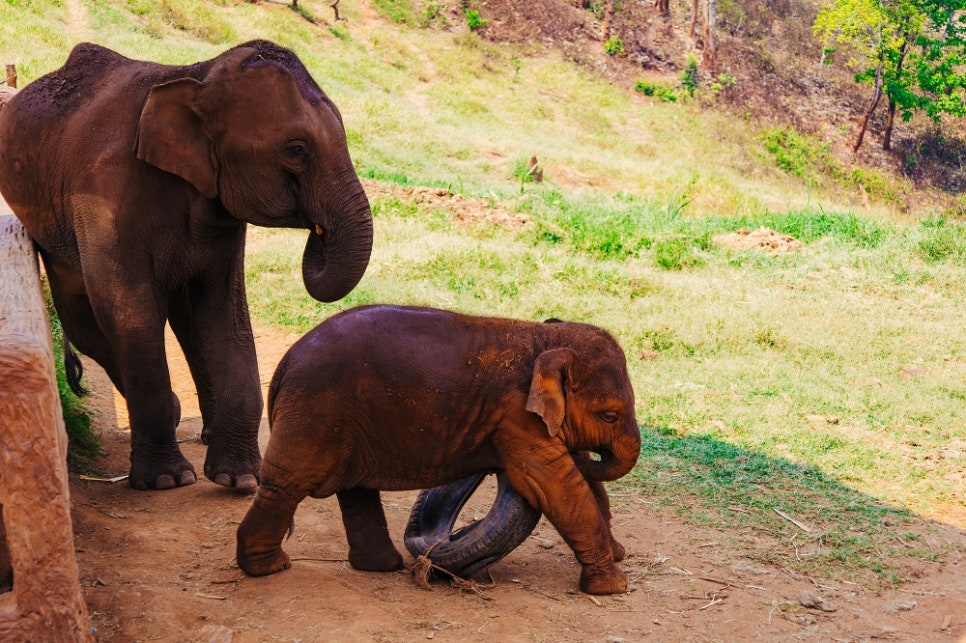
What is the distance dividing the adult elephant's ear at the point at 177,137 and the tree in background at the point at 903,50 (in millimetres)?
37580

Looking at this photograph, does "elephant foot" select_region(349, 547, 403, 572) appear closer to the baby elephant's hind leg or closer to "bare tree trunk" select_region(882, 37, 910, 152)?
the baby elephant's hind leg

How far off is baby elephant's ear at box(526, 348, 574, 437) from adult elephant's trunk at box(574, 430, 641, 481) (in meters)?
0.38

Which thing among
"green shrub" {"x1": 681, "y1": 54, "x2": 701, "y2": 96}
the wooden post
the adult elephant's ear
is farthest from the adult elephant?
"green shrub" {"x1": 681, "y1": 54, "x2": 701, "y2": 96}

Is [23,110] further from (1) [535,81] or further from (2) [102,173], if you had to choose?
(1) [535,81]

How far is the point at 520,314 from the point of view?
38.4 ft

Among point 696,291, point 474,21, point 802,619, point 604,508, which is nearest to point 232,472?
point 604,508

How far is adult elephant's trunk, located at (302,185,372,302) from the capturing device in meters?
5.77

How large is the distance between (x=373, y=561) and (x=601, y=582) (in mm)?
1112

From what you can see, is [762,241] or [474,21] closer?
[762,241]

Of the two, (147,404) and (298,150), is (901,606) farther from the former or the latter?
(147,404)

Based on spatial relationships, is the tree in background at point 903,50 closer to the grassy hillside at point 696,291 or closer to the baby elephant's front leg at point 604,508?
the grassy hillside at point 696,291

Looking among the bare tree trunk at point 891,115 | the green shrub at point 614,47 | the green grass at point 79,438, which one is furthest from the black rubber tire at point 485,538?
the bare tree trunk at point 891,115

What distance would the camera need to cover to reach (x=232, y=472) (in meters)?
6.37

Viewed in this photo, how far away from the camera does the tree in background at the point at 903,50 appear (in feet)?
127
